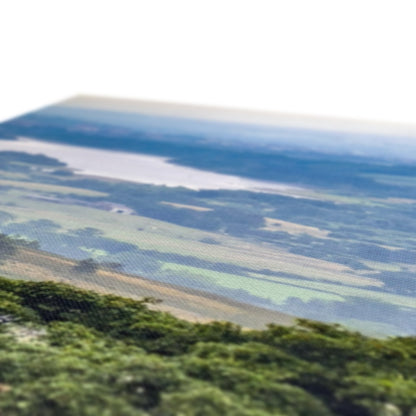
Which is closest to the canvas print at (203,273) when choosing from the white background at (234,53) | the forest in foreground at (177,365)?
the forest in foreground at (177,365)

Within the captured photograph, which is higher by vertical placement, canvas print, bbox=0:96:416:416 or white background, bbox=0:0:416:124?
white background, bbox=0:0:416:124

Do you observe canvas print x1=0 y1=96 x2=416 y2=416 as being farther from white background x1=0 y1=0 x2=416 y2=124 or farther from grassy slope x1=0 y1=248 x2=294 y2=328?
white background x1=0 y1=0 x2=416 y2=124

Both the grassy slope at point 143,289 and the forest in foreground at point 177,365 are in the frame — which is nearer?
the forest in foreground at point 177,365

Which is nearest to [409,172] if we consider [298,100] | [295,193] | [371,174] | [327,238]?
[371,174]

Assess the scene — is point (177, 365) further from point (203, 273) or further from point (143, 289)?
point (203, 273)

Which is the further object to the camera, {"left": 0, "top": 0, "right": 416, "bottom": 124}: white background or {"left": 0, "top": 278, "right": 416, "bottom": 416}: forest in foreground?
{"left": 0, "top": 0, "right": 416, "bottom": 124}: white background

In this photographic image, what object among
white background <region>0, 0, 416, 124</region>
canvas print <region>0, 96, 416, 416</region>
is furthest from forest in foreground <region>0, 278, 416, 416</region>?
white background <region>0, 0, 416, 124</region>

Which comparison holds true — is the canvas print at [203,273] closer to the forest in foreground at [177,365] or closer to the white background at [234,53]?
the forest in foreground at [177,365]

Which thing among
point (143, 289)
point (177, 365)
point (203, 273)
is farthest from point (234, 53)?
point (177, 365)
